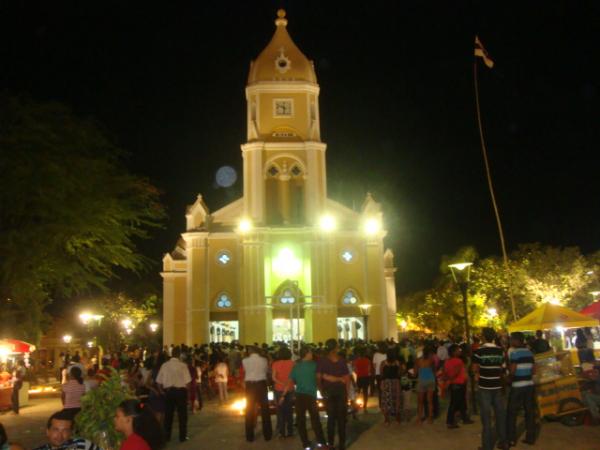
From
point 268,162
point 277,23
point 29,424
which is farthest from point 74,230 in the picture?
point 277,23

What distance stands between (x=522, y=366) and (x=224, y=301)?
33.0m

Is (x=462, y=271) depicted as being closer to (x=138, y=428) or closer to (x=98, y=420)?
(x=98, y=420)

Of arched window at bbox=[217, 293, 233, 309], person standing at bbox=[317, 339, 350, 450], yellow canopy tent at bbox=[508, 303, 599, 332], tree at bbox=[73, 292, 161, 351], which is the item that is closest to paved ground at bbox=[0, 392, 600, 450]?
person standing at bbox=[317, 339, 350, 450]

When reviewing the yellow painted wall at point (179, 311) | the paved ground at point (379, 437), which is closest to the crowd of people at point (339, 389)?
the paved ground at point (379, 437)

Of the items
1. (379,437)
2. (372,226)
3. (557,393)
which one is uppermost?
(372,226)

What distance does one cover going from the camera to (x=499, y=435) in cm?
1105

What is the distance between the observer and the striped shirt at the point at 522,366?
11.7 metres

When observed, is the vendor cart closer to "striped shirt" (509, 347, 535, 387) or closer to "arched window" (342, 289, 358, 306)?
"striped shirt" (509, 347, 535, 387)

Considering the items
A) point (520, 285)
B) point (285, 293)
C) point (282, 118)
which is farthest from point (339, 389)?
point (520, 285)

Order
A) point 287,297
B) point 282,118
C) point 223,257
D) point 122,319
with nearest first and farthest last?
point 287,297, point 223,257, point 282,118, point 122,319

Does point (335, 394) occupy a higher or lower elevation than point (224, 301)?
lower

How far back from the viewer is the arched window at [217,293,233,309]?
43406mm

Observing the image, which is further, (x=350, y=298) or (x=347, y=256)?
(x=347, y=256)

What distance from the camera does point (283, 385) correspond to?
1343 centimetres
